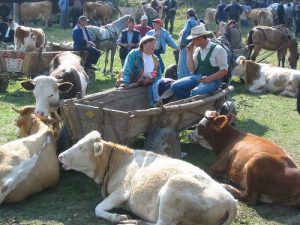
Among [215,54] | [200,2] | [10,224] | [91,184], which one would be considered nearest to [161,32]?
[215,54]

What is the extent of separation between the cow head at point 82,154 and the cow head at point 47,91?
6.27ft

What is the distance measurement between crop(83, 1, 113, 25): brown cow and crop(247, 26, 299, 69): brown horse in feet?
43.6

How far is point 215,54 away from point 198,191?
12.5 ft

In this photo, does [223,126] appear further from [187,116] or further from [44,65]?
[44,65]

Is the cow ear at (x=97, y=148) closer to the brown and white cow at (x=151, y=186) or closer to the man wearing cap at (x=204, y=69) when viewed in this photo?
the brown and white cow at (x=151, y=186)

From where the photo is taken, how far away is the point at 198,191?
5.13 meters

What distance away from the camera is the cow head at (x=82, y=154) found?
19.1 ft

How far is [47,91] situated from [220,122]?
8.35 feet

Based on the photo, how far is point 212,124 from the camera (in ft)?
24.1

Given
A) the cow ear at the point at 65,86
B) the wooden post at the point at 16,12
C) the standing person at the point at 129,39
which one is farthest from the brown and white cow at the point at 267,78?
the wooden post at the point at 16,12

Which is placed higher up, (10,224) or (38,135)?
(38,135)

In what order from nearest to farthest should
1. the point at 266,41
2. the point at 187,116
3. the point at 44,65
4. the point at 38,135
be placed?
the point at 38,135
the point at 187,116
the point at 44,65
the point at 266,41

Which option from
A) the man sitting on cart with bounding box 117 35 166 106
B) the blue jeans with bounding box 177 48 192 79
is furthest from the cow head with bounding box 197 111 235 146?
the blue jeans with bounding box 177 48 192 79

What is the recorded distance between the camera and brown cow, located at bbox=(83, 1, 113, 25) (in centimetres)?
2977
